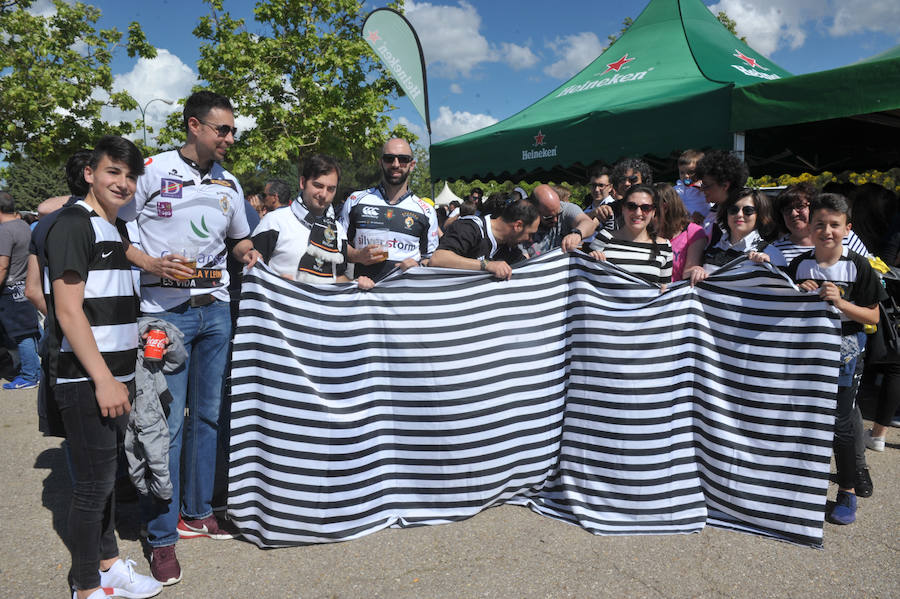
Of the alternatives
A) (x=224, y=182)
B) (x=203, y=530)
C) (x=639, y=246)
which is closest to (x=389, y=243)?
(x=224, y=182)

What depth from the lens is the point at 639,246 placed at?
3805 millimetres

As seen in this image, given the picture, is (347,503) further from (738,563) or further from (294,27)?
(294,27)

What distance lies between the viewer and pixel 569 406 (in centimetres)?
364

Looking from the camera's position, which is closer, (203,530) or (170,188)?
(170,188)

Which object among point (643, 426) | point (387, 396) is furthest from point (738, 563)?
point (387, 396)

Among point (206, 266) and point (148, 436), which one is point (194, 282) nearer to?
point (206, 266)

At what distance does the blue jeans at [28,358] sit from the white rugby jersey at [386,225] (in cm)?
529

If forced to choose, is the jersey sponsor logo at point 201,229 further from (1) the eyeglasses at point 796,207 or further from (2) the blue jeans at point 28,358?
(2) the blue jeans at point 28,358

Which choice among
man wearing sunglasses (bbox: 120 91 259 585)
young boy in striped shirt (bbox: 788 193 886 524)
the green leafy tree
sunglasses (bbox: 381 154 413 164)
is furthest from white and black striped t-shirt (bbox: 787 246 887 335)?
the green leafy tree

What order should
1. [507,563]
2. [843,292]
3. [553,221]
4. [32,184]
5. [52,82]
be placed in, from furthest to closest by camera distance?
1. [32,184]
2. [52,82]
3. [553,221]
4. [843,292]
5. [507,563]

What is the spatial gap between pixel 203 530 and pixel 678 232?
3375mm

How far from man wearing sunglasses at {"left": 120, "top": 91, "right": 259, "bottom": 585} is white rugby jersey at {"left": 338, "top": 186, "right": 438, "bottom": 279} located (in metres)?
0.81

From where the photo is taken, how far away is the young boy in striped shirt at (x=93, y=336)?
7.90ft

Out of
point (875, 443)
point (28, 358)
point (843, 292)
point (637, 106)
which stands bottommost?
point (875, 443)
